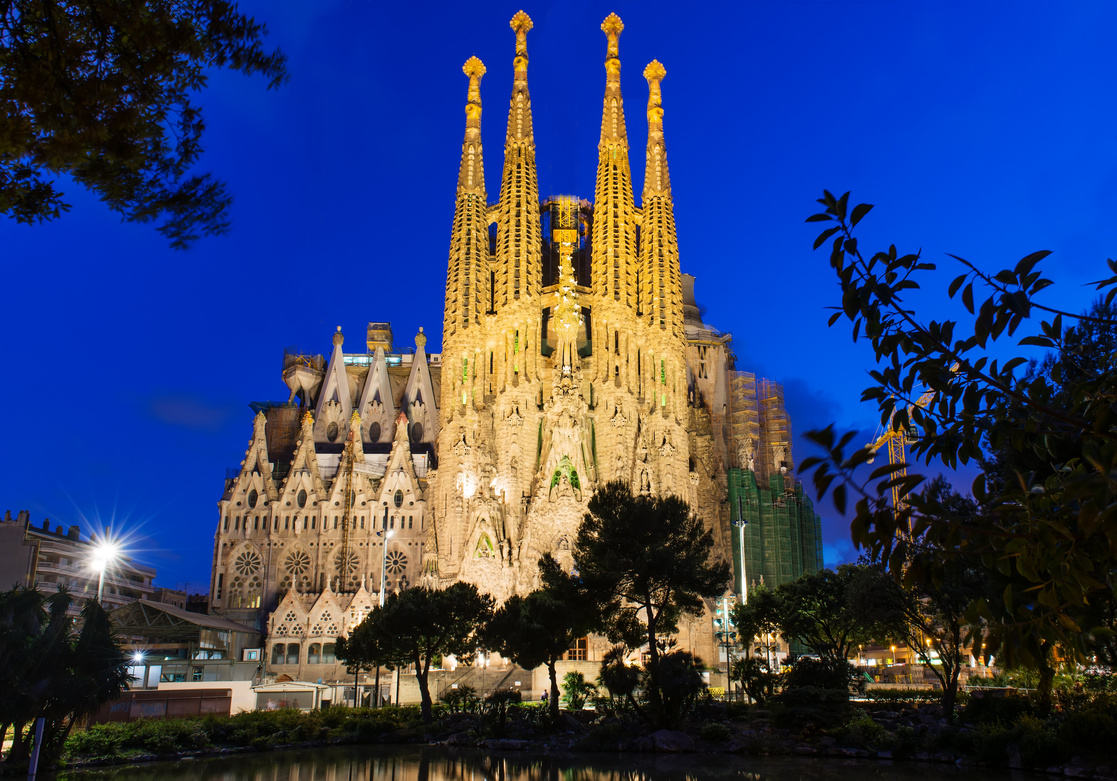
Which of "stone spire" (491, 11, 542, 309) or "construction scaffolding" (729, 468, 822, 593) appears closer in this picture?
"stone spire" (491, 11, 542, 309)

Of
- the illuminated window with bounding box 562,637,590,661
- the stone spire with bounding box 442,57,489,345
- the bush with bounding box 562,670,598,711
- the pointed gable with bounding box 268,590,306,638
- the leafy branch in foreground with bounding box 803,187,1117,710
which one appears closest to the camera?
the leafy branch in foreground with bounding box 803,187,1117,710

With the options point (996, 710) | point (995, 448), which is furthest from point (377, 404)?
point (995, 448)

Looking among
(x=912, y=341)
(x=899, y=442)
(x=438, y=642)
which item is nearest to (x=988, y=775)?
(x=912, y=341)

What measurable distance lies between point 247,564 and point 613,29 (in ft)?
163

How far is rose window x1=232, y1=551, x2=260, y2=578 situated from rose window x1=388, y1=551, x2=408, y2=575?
9536 mm

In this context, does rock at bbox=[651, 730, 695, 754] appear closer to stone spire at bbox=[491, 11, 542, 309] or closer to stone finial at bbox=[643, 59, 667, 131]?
stone spire at bbox=[491, 11, 542, 309]

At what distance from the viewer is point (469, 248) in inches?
2306

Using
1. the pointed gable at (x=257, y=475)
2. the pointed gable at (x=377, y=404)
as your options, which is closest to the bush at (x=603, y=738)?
the pointed gable at (x=257, y=475)

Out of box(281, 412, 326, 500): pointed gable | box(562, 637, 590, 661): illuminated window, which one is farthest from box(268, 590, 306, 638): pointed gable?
box(562, 637, 590, 661): illuminated window

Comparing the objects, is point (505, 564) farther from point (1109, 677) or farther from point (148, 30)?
point (148, 30)

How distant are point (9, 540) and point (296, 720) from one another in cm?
3210

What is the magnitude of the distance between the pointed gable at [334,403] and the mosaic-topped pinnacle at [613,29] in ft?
107

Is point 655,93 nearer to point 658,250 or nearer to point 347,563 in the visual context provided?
point 658,250

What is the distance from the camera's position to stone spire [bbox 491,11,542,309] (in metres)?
57.9
